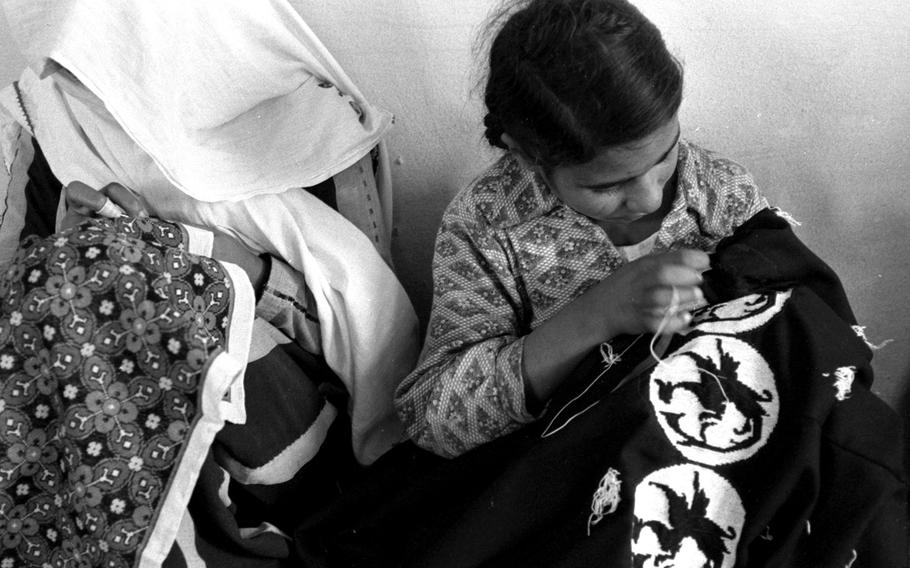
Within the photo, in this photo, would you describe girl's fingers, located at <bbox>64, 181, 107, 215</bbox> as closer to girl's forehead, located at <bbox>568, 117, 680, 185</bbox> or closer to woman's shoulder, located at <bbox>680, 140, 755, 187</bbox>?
girl's forehead, located at <bbox>568, 117, 680, 185</bbox>

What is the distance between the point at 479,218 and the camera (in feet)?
2.85

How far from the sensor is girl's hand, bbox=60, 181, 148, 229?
32.0 inches

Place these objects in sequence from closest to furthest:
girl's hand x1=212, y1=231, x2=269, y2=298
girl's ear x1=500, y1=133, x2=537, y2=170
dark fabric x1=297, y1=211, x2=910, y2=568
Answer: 1. dark fabric x1=297, y1=211, x2=910, y2=568
2. girl's ear x1=500, y1=133, x2=537, y2=170
3. girl's hand x1=212, y1=231, x2=269, y2=298

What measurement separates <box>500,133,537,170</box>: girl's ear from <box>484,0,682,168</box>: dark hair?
31mm

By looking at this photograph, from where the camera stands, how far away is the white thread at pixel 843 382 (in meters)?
0.67

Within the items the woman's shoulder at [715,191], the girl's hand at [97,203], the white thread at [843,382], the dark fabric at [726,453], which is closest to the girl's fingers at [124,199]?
the girl's hand at [97,203]

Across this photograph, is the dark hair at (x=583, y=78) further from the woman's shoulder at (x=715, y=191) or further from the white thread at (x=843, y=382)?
the white thread at (x=843, y=382)

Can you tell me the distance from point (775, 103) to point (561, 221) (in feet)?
1.08

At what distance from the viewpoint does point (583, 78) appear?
669 mm

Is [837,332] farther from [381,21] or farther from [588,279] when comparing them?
[381,21]

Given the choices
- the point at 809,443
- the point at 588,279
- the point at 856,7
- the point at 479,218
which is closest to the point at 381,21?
the point at 479,218

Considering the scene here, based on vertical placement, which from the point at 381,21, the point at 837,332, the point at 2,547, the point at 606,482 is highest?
the point at 381,21

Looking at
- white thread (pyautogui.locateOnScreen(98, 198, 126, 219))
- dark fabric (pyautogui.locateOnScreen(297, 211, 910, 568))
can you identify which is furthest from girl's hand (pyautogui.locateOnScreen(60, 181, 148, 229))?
dark fabric (pyautogui.locateOnScreen(297, 211, 910, 568))

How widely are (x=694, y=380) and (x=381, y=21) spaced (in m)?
0.60
